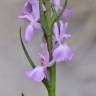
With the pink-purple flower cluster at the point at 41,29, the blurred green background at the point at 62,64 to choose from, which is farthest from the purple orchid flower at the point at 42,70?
the blurred green background at the point at 62,64

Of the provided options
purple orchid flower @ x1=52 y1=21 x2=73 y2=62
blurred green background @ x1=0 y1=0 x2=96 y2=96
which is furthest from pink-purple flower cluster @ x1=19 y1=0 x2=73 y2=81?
blurred green background @ x1=0 y1=0 x2=96 y2=96

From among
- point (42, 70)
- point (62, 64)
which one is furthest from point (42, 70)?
point (62, 64)

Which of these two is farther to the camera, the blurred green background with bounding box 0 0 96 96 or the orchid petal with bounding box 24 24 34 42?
the blurred green background with bounding box 0 0 96 96

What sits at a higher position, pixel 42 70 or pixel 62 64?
pixel 42 70

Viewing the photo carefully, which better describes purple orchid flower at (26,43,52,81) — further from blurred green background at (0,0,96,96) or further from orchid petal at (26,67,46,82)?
blurred green background at (0,0,96,96)

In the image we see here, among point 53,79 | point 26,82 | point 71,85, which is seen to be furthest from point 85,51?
point 53,79

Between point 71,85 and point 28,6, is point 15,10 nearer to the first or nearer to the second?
point 71,85

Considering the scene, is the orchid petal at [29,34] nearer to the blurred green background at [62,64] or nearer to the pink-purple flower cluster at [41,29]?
the pink-purple flower cluster at [41,29]

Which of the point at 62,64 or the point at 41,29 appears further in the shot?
the point at 62,64

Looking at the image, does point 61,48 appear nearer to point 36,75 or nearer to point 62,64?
point 36,75
